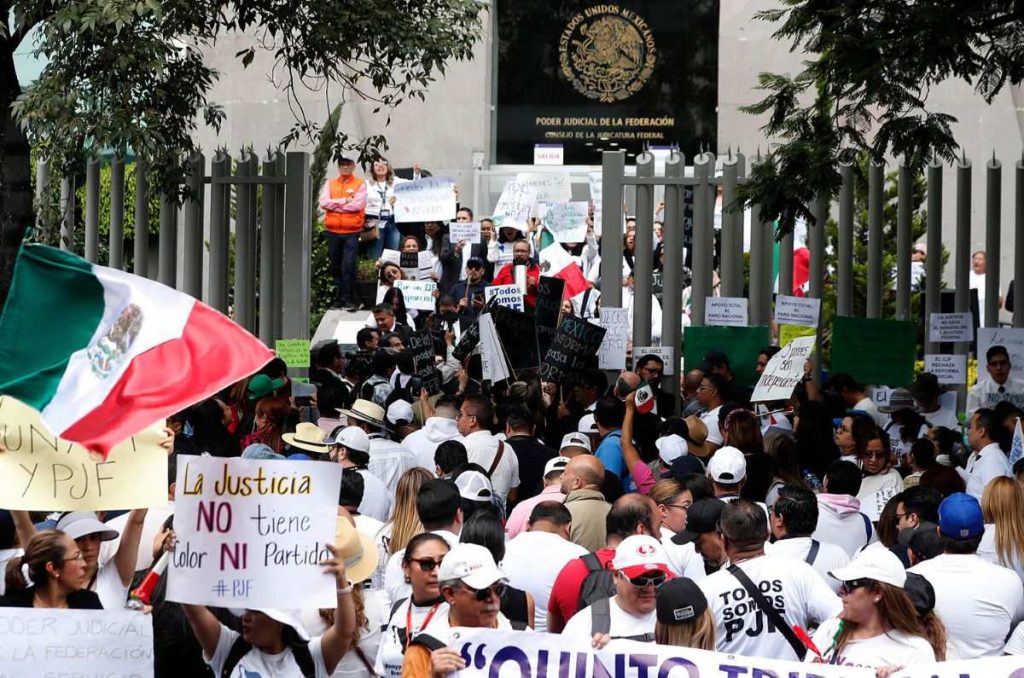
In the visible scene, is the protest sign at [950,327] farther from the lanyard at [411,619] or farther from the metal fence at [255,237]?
the lanyard at [411,619]

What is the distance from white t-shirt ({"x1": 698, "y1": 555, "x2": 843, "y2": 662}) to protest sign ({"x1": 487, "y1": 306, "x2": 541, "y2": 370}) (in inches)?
312

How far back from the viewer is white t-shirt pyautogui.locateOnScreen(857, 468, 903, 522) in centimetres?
1003

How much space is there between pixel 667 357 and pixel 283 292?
13.2 feet

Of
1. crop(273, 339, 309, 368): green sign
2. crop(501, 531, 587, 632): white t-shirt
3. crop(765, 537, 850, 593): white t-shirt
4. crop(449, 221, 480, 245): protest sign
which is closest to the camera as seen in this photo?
crop(765, 537, 850, 593): white t-shirt

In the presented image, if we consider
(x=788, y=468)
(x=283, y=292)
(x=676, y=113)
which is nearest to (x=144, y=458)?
(x=788, y=468)

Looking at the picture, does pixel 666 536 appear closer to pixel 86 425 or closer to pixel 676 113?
pixel 86 425

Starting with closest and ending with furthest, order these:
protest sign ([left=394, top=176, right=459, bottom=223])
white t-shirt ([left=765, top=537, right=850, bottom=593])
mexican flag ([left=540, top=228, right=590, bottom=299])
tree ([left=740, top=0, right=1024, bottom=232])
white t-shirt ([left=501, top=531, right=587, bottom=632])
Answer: white t-shirt ([left=765, top=537, right=850, bottom=593]), white t-shirt ([left=501, top=531, right=587, bottom=632]), tree ([left=740, top=0, right=1024, bottom=232]), mexican flag ([left=540, top=228, right=590, bottom=299]), protest sign ([left=394, top=176, right=459, bottom=223])

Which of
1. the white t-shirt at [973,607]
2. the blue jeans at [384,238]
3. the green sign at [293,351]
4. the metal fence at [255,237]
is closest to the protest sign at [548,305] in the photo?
the green sign at [293,351]

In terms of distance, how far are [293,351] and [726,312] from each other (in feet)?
13.3

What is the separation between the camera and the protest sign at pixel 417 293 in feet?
64.5

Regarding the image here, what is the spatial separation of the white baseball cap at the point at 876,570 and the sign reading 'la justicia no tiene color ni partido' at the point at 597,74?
72.7ft

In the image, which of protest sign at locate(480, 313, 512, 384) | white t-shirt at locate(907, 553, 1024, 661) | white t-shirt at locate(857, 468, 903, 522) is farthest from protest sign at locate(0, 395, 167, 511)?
protest sign at locate(480, 313, 512, 384)

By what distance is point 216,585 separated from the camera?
20.1 feet

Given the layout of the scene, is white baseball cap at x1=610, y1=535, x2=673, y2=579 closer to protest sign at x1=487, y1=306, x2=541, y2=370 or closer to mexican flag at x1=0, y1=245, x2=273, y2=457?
mexican flag at x1=0, y1=245, x2=273, y2=457
